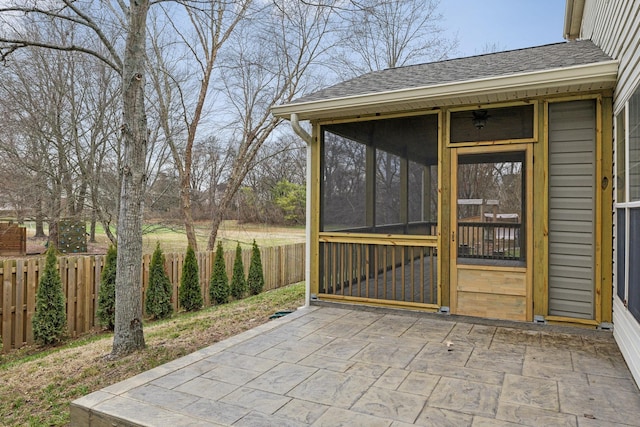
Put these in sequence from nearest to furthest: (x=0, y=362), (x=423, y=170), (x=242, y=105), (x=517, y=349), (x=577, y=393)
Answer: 1. (x=577, y=393)
2. (x=517, y=349)
3. (x=423, y=170)
4. (x=0, y=362)
5. (x=242, y=105)

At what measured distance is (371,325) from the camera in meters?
→ 4.01

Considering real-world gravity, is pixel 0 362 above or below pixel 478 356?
below

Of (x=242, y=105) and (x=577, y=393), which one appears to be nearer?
(x=577, y=393)

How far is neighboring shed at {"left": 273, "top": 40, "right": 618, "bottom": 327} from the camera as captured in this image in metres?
3.64

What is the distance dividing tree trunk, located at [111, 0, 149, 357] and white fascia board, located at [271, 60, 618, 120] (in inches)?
57.4

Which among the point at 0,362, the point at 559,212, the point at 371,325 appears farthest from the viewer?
the point at 0,362

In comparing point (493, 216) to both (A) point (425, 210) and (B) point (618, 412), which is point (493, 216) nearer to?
(A) point (425, 210)

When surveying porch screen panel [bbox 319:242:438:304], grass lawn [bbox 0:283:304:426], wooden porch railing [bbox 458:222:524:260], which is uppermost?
wooden porch railing [bbox 458:222:524:260]

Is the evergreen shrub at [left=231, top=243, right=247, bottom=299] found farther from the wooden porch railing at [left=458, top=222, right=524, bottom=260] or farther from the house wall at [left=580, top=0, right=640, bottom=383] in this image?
the house wall at [left=580, top=0, right=640, bottom=383]

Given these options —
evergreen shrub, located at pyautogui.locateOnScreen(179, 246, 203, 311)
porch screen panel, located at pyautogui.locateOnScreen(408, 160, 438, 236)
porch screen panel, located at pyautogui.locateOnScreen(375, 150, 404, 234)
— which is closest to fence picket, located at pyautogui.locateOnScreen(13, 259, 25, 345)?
evergreen shrub, located at pyautogui.locateOnScreen(179, 246, 203, 311)

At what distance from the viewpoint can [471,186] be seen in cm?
415

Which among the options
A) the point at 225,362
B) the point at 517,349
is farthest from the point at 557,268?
the point at 225,362

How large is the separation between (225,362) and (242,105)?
34.1 ft

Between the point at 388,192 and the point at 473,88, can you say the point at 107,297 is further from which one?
the point at 473,88
